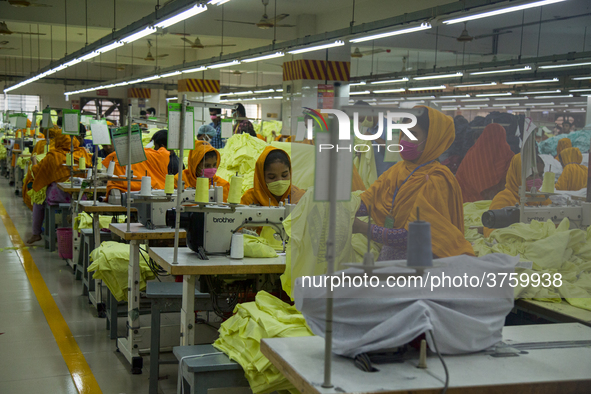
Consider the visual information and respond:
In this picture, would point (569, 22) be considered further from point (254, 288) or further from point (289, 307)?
point (289, 307)

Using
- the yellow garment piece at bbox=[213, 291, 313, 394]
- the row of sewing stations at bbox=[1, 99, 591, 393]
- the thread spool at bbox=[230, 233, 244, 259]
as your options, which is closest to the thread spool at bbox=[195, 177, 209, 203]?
the row of sewing stations at bbox=[1, 99, 591, 393]

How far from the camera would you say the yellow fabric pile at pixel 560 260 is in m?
2.21

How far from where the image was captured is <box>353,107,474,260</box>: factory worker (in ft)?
5.63

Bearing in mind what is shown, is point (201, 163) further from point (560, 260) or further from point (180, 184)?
point (560, 260)

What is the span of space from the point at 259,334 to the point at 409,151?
0.93m

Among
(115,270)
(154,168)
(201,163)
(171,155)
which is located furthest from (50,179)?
(115,270)

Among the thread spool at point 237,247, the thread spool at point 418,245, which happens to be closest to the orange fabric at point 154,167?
the thread spool at point 237,247

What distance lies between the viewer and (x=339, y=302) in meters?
1.57

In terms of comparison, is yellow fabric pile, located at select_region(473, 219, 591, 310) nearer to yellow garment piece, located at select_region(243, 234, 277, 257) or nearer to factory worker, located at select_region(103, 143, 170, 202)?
yellow garment piece, located at select_region(243, 234, 277, 257)

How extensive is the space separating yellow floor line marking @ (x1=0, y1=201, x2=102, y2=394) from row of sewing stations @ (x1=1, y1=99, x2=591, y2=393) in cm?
29

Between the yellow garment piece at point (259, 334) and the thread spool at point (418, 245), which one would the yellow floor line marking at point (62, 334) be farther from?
the thread spool at point (418, 245)

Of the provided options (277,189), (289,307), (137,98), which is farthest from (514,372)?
(137,98)

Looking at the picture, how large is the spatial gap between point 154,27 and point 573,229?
5.66m

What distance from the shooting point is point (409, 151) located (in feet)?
5.60
